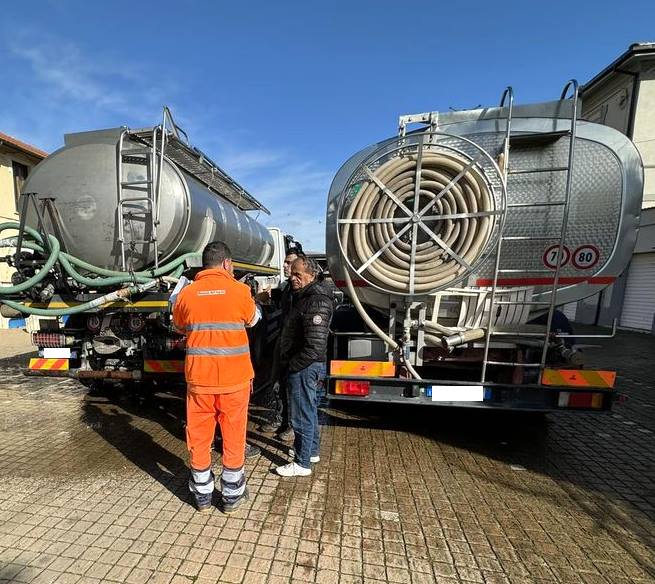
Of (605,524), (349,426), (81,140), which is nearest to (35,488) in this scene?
(349,426)

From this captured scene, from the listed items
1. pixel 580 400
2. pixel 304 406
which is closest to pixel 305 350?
pixel 304 406

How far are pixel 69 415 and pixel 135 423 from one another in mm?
896

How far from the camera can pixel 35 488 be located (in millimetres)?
2621

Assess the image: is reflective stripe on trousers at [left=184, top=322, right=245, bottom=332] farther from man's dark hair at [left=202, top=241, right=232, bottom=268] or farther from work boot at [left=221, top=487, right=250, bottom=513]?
work boot at [left=221, top=487, right=250, bottom=513]

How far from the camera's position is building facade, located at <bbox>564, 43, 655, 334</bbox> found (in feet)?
33.4

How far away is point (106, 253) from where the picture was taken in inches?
138

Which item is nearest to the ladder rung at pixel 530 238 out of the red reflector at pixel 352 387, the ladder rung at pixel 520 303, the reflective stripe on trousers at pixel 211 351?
the ladder rung at pixel 520 303

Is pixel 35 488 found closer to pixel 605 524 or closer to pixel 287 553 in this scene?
pixel 287 553

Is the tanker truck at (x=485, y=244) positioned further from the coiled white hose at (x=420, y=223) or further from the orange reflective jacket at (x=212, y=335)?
the orange reflective jacket at (x=212, y=335)

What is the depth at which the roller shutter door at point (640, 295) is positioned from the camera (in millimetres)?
10250

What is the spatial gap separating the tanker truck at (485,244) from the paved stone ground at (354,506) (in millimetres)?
614

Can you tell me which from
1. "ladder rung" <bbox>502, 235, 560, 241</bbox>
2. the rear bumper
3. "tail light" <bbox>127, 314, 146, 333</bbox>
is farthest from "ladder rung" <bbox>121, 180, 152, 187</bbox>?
"ladder rung" <bbox>502, 235, 560, 241</bbox>

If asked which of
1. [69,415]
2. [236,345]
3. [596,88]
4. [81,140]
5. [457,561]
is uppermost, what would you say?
[596,88]

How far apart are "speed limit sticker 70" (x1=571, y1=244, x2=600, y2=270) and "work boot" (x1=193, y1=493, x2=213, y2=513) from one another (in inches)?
133
